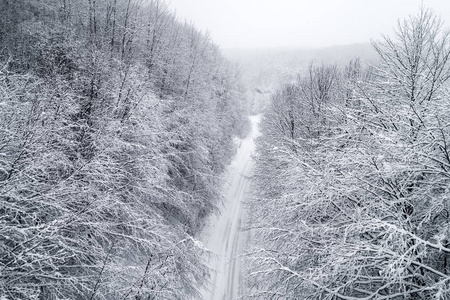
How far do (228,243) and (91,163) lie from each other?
12.1 meters

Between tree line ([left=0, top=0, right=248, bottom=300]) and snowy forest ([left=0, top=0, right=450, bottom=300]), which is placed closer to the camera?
snowy forest ([left=0, top=0, right=450, bottom=300])

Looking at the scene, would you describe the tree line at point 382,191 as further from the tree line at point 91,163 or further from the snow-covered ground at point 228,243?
the tree line at point 91,163

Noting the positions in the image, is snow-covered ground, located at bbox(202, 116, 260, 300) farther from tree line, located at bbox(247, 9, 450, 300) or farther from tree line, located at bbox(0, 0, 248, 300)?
tree line, located at bbox(247, 9, 450, 300)

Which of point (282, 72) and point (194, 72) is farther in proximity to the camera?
point (282, 72)

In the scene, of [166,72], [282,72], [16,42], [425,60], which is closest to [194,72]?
[166,72]

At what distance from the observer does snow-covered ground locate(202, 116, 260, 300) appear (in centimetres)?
1248

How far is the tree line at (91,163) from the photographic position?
5.26 m

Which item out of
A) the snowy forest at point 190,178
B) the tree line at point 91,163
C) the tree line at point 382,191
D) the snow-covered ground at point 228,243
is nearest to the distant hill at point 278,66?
the snow-covered ground at point 228,243

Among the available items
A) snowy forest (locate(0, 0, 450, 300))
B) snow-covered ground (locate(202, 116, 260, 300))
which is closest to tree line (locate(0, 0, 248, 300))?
snowy forest (locate(0, 0, 450, 300))

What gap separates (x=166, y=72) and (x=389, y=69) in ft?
45.1

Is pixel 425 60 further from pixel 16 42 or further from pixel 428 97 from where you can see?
pixel 16 42

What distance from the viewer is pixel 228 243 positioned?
1633cm

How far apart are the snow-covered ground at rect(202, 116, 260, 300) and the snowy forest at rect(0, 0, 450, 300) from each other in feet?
0.36

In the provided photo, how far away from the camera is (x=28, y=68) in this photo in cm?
947
